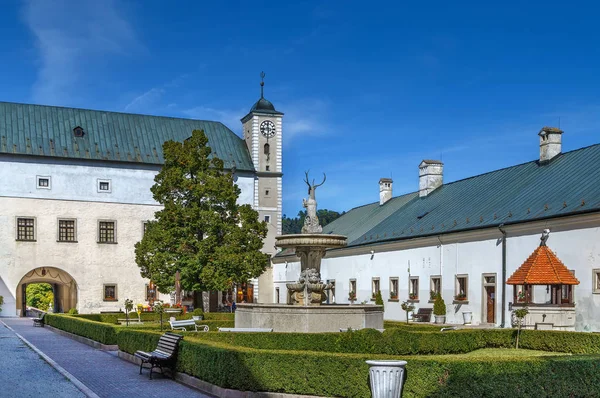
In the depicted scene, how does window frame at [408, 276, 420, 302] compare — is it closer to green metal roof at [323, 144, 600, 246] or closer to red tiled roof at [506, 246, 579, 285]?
green metal roof at [323, 144, 600, 246]

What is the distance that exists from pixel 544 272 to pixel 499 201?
27.3 ft

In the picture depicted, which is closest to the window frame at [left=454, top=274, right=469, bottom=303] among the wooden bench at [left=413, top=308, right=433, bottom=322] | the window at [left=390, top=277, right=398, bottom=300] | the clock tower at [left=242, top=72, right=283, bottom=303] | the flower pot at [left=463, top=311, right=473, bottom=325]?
the flower pot at [left=463, top=311, right=473, bottom=325]

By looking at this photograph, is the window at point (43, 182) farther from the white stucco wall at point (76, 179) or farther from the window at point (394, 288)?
the window at point (394, 288)

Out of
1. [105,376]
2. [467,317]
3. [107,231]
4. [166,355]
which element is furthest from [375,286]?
[166,355]

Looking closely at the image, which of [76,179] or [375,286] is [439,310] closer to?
[375,286]

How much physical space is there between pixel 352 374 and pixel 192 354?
13.0 ft

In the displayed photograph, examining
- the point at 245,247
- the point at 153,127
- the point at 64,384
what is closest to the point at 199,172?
the point at 245,247

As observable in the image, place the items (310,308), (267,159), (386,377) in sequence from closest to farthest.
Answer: (386,377) → (310,308) → (267,159)

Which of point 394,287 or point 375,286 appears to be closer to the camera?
point 394,287

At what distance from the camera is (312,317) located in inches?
865

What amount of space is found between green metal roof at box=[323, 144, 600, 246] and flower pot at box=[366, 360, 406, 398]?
16.2 metres

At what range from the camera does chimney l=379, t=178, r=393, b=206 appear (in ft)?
171

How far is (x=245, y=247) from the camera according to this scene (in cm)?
4028

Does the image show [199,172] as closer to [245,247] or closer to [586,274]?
[245,247]
